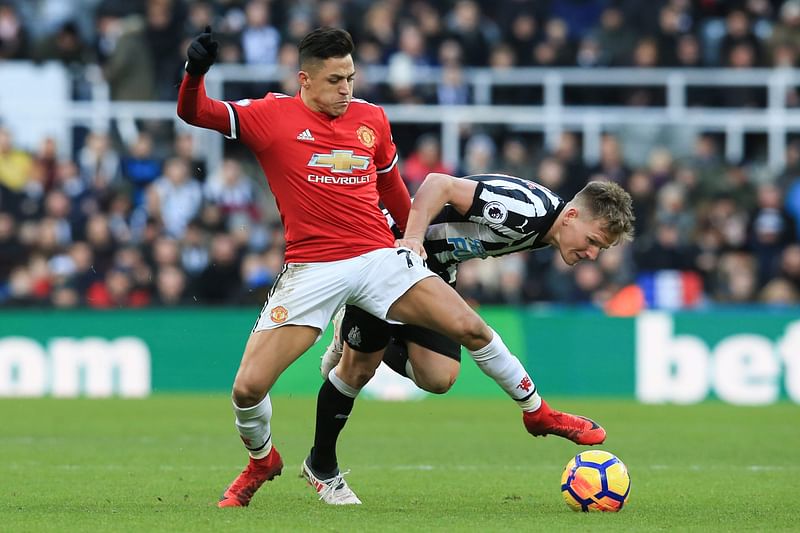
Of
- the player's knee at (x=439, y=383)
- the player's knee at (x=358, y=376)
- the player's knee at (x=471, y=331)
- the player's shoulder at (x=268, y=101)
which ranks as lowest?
the player's knee at (x=439, y=383)

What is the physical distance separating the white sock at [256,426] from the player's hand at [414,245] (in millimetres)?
1084

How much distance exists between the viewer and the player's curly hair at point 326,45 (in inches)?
300

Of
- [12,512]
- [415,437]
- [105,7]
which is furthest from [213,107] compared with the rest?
[105,7]

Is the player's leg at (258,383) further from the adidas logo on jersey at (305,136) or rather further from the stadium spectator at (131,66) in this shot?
the stadium spectator at (131,66)

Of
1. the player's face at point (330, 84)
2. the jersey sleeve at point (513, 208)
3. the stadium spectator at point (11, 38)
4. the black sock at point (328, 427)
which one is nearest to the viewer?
the player's face at point (330, 84)

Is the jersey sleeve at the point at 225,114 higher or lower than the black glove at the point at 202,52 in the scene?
lower

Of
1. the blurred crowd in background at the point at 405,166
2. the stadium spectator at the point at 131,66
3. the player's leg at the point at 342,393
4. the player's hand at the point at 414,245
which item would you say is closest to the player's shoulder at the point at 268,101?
the player's hand at the point at 414,245

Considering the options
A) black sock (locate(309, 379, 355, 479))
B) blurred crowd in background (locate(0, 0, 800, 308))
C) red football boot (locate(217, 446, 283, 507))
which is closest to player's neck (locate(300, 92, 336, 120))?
black sock (locate(309, 379, 355, 479))

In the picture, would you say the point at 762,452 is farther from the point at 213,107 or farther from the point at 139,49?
the point at 139,49

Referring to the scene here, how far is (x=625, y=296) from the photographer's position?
57.8 ft

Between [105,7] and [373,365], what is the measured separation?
1300 cm

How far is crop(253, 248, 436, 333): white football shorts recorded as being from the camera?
7.67 metres

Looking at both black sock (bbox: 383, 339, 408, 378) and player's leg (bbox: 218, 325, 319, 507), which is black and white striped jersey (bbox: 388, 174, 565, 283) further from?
player's leg (bbox: 218, 325, 319, 507)

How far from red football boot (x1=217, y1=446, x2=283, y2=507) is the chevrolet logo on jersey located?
5.19 feet
